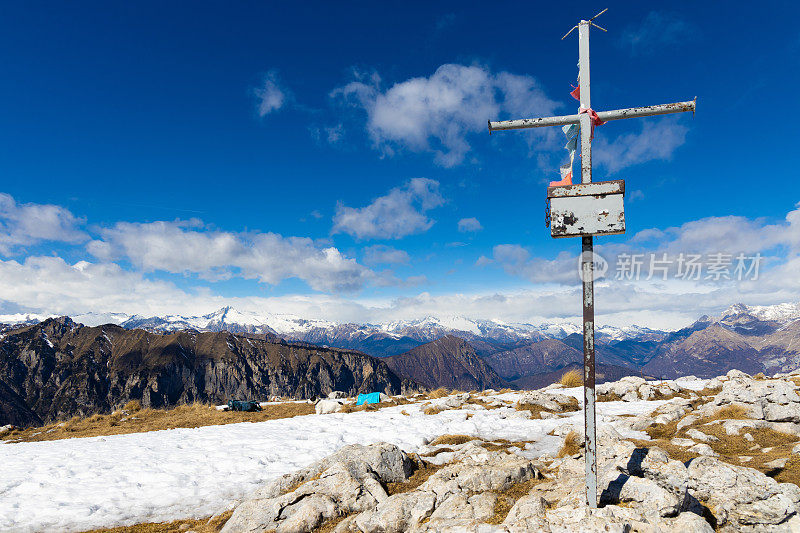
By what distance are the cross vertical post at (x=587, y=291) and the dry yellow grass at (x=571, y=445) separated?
20.5ft

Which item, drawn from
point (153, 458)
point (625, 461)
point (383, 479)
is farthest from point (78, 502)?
point (625, 461)

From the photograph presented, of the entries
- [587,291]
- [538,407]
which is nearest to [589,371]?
[587,291]

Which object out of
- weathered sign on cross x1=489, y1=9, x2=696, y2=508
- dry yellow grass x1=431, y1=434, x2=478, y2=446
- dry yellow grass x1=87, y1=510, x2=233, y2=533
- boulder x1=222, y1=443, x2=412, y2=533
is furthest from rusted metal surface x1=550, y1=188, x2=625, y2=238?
dry yellow grass x1=431, y1=434, x2=478, y2=446

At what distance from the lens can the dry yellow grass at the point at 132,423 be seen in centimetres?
2244

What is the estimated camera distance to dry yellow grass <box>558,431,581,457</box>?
1235cm

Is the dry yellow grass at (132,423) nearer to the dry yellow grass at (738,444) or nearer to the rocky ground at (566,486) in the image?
the rocky ground at (566,486)

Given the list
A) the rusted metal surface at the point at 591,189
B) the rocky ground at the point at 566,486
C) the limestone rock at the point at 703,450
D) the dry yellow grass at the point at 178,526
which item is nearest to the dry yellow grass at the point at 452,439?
the rocky ground at the point at 566,486

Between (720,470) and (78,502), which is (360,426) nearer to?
(78,502)

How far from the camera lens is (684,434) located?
44.0 feet

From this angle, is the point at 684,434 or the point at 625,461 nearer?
the point at 625,461

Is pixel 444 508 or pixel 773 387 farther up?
pixel 773 387

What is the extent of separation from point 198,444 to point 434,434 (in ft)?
38.0

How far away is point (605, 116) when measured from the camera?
7.26 meters

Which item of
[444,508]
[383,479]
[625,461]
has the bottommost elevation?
[383,479]
